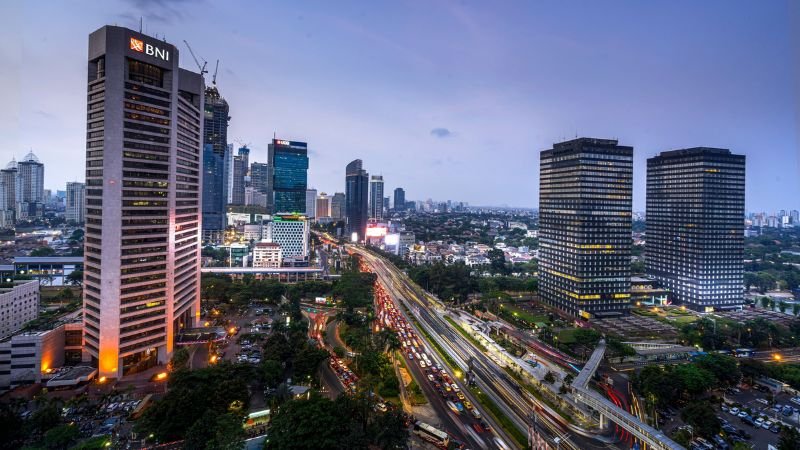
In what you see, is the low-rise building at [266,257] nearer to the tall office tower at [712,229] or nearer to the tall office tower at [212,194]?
the tall office tower at [212,194]

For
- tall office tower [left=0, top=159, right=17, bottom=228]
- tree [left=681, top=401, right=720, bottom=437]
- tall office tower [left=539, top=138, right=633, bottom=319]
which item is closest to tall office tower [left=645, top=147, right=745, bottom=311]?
tall office tower [left=539, top=138, right=633, bottom=319]

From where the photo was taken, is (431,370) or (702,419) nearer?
(702,419)

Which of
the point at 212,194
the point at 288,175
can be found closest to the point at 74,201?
the point at 212,194

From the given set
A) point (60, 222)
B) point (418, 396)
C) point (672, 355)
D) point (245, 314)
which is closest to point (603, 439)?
point (418, 396)

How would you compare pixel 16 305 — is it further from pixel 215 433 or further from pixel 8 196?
pixel 8 196

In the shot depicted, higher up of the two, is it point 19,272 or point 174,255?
point 174,255

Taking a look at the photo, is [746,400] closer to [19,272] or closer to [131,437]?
[131,437]

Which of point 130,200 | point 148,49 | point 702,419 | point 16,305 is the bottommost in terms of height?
point 702,419
